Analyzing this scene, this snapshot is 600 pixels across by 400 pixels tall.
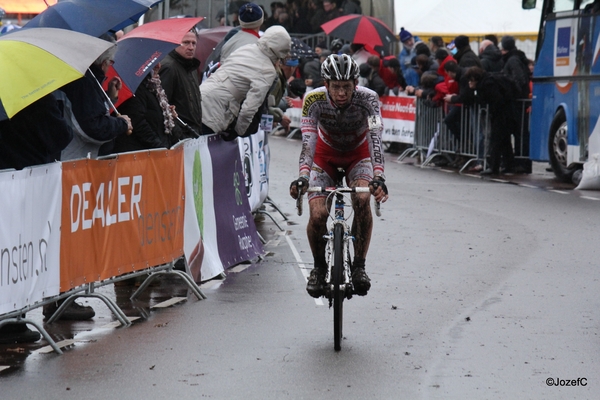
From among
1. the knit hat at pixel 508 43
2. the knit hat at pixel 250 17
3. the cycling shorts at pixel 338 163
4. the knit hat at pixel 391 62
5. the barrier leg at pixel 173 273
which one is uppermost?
the knit hat at pixel 250 17

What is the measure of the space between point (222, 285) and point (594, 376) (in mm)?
4428

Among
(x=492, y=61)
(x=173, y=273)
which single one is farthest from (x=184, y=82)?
(x=492, y=61)

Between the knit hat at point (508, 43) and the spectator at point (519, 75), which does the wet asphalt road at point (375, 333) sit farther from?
the knit hat at point (508, 43)

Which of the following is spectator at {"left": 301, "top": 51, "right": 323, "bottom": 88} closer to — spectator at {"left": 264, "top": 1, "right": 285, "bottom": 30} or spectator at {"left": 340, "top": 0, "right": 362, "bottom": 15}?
spectator at {"left": 340, "top": 0, "right": 362, "bottom": 15}

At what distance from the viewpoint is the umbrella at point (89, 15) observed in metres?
9.77

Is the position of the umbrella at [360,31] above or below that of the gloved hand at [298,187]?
below

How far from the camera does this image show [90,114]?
9312 mm

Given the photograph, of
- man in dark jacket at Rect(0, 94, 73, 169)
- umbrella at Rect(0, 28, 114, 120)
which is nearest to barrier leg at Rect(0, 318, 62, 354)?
man in dark jacket at Rect(0, 94, 73, 169)

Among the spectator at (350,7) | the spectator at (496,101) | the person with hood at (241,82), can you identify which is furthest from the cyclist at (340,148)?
the spectator at (350,7)

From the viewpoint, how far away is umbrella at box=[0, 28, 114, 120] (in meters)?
7.66

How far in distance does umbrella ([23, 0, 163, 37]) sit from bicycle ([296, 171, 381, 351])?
234 cm

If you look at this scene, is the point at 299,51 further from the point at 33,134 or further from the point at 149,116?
the point at 33,134

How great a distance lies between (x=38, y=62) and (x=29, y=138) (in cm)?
85

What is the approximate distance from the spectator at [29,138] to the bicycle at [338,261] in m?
1.81
